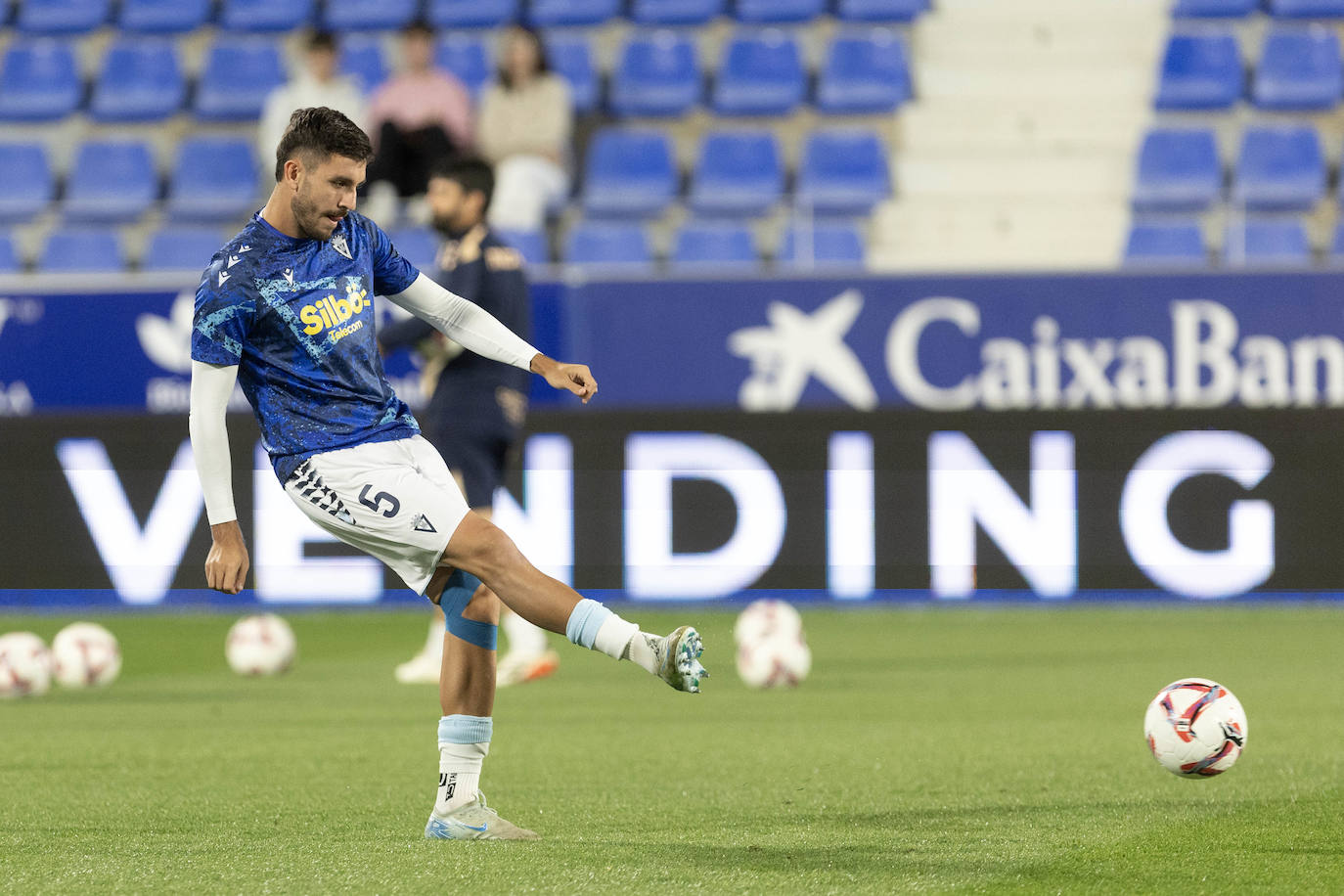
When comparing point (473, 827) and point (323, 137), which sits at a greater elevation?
point (323, 137)

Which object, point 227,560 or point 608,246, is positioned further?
point 608,246

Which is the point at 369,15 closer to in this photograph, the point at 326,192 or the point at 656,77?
the point at 656,77

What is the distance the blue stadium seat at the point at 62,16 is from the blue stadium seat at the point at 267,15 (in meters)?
1.07

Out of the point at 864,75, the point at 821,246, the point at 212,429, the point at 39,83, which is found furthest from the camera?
the point at 39,83

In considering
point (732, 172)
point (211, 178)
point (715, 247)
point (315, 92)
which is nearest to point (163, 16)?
→ point (211, 178)

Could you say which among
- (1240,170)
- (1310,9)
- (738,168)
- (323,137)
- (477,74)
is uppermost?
(1310,9)

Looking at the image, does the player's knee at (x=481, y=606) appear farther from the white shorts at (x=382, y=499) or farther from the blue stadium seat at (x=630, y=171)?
the blue stadium seat at (x=630, y=171)

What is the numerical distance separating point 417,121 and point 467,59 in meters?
1.52

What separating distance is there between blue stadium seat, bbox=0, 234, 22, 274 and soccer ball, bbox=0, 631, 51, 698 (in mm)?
6372

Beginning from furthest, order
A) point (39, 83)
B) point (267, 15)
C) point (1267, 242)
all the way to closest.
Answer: point (267, 15) < point (39, 83) < point (1267, 242)

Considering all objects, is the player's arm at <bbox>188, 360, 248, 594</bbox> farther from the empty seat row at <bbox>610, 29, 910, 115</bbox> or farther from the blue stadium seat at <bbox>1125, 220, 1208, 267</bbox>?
the empty seat row at <bbox>610, 29, 910, 115</bbox>

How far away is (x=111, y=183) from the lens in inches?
606

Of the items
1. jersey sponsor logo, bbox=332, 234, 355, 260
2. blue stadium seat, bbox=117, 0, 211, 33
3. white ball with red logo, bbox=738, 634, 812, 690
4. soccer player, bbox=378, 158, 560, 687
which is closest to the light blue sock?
jersey sponsor logo, bbox=332, 234, 355, 260

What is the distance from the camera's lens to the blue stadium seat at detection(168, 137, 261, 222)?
14.9 metres
